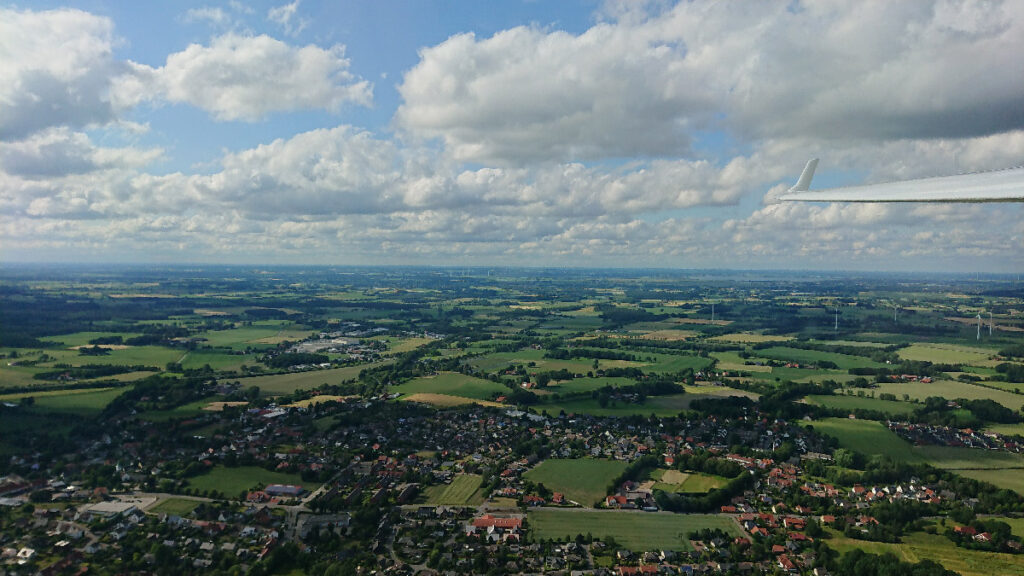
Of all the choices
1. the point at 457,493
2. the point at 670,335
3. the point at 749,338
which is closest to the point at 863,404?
the point at 457,493

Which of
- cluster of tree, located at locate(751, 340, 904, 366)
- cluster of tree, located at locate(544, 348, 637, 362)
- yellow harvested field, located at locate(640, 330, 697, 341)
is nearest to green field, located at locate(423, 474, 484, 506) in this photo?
cluster of tree, located at locate(544, 348, 637, 362)

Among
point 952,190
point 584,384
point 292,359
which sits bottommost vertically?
point 584,384

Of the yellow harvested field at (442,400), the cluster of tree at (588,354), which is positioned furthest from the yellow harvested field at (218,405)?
the cluster of tree at (588,354)

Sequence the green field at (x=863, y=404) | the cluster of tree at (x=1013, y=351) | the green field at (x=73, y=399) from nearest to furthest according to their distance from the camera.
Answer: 1. the green field at (x=73, y=399)
2. the green field at (x=863, y=404)
3. the cluster of tree at (x=1013, y=351)

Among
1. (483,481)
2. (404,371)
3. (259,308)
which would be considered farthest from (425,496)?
(259,308)

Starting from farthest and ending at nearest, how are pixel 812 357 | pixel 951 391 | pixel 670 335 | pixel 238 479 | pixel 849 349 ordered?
pixel 670 335 < pixel 849 349 < pixel 812 357 < pixel 951 391 < pixel 238 479

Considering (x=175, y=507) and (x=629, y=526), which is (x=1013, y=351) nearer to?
(x=629, y=526)

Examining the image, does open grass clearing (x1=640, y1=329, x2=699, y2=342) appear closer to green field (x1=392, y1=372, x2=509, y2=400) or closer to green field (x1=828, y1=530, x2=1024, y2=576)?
green field (x1=392, y1=372, x2=509, y2=400)

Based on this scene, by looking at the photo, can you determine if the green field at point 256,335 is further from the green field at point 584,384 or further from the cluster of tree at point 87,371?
the green field at point 584,384
